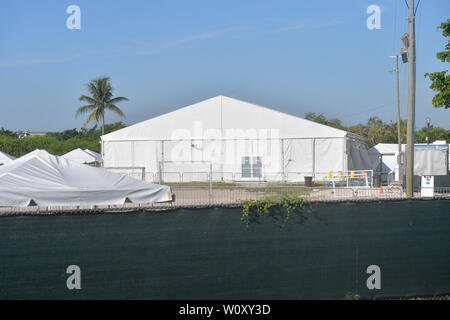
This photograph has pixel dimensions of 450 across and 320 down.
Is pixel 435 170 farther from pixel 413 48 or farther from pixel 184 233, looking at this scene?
pixel 184 233

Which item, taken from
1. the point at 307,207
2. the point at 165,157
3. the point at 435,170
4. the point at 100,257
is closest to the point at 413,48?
the point at 307,207

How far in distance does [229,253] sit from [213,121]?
28.4 meters

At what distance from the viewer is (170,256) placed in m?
7.39

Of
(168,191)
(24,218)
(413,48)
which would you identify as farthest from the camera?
(413,48)

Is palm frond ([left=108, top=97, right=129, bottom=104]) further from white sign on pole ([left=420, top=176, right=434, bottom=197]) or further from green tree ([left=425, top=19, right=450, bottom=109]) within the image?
white sign on pole ([left=420, top=176, right=434, bottom=197])

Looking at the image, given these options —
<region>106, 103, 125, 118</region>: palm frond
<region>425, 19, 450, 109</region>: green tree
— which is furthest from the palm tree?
<region>425, 19, 450, 109</region>: green tree

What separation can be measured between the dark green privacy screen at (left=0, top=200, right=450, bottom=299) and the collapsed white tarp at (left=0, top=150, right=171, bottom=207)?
231cm

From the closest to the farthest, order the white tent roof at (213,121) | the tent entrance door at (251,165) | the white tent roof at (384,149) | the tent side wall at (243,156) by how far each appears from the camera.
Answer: the tent side wall at (243,156), the tent entrance door at (251,165), the white tent roof at (213,121), the white tent roof at (384,149)

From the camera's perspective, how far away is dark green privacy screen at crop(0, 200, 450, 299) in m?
7.05

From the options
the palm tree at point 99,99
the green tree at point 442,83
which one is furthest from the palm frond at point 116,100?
the green tree at point 442,83

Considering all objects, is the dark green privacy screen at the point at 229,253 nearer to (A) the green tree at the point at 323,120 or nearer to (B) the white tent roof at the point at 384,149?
(B) the white tent roof at the point at 384,149

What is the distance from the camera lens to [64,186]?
9602 millimetres

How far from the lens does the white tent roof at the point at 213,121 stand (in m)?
34.8

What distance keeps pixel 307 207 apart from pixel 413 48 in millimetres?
7709
